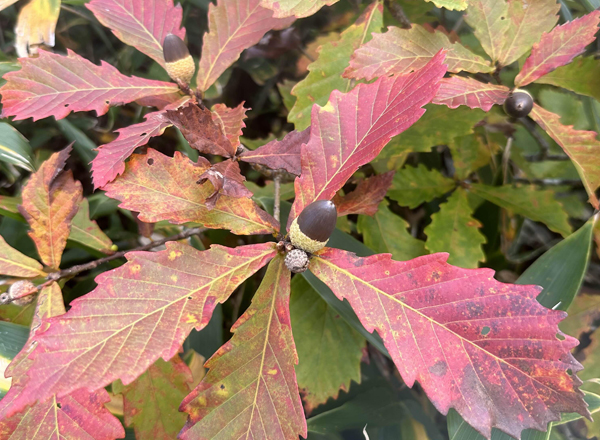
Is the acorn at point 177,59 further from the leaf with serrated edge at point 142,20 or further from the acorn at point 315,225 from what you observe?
the acorn at point 315,225

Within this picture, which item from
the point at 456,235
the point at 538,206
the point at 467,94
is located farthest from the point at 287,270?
the point at 538,206

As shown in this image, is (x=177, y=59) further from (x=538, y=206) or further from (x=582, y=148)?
(x=538, y=206)

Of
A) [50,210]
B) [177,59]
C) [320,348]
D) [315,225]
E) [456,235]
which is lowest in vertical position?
[320,348]

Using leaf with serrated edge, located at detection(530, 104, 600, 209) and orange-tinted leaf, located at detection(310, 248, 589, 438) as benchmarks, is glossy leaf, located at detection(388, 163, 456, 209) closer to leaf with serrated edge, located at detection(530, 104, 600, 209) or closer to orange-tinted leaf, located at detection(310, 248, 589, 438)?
leaf with serrated edge, located at detection(530, 104, 600, 209)

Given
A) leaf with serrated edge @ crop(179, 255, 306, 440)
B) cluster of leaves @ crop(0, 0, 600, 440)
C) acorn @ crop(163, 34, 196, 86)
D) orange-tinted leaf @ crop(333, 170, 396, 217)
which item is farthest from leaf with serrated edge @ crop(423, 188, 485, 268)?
acorn @ crop(163, 34, 196, 86)

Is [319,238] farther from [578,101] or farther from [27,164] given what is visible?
[578,101]

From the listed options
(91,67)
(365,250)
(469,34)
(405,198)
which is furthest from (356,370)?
(469,34)

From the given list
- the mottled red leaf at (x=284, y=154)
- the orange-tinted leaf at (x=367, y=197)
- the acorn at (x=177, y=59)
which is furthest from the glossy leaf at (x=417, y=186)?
the acorn at (x=177, y=59)

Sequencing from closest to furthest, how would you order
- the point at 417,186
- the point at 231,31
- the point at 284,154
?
the point at 284,154 < the point at 231,31 < the point at 417,186
